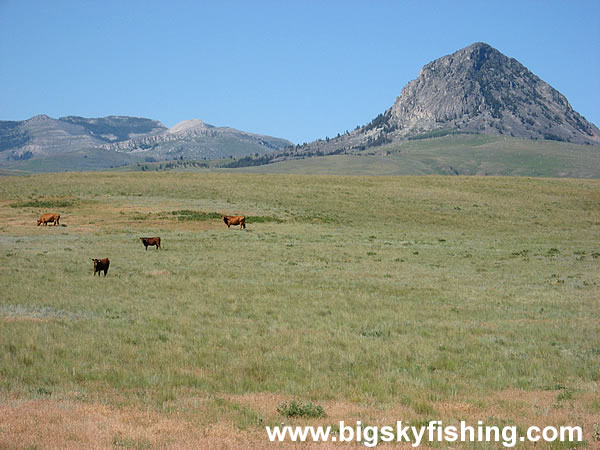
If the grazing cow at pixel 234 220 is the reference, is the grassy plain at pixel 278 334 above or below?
below

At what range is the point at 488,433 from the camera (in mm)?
8195

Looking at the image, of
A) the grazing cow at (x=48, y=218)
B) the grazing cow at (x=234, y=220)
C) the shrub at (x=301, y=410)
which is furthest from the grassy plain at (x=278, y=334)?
the grazing cow at (x=234, y=220)

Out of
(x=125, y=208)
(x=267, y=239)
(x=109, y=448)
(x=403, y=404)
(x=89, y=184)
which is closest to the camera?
(x=109, y=448)

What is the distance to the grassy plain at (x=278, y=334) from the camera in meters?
9.11

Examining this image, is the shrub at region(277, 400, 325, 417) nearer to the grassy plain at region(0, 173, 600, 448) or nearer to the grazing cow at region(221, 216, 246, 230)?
the grassy plain at region(0, 173, 600, 448)

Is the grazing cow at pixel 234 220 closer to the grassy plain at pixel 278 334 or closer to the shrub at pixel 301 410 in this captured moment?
the grassy plain at pixel 278 334

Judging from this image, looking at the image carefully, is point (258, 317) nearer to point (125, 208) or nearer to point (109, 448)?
point (109, 448)

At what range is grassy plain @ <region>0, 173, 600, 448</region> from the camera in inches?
359

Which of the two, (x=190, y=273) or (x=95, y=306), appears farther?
(x=190, y=273)

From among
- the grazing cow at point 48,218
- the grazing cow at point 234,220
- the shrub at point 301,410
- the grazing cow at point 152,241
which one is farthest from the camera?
the grazing cow at point 234,220

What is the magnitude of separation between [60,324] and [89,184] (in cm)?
6404

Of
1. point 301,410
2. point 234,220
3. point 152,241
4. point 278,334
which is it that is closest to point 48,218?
point 234,220

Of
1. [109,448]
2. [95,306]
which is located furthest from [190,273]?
[109,448]

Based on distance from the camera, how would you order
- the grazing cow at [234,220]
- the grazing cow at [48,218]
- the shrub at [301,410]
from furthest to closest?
1. the grazing cow at [234,220]
2. the grazing cow at [48,218]
3. the shrub at [301,410]
